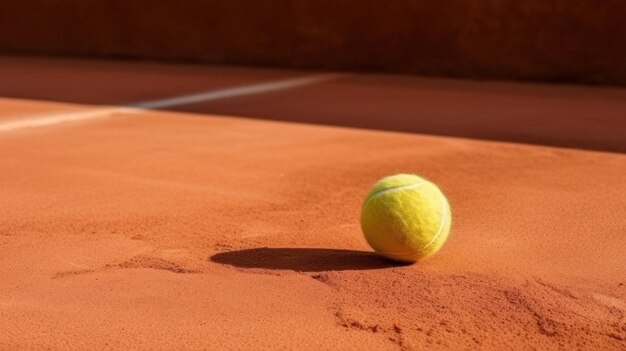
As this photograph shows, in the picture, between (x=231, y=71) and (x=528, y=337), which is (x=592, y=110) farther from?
(x=528, y=337)

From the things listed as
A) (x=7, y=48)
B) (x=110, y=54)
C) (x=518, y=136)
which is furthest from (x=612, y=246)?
(x=7, y=48)

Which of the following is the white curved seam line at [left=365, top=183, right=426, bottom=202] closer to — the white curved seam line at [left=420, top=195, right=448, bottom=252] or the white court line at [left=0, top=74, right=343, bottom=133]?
the white curved seam line at [left=420, top=195, right=448, bottom=252]

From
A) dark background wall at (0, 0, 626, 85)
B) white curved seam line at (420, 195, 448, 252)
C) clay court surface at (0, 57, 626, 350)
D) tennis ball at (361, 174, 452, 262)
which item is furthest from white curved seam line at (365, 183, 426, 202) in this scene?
dark background wall at (0, 0, 626, 85)

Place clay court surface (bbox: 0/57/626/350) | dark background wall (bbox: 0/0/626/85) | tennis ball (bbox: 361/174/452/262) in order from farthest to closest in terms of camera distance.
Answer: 1. dark background wall (bbox: 0/0/626/85)
2. tennis ball (bbox: 361/174/452/262)
3. clay court surface (bbox: 0/57/626/350)

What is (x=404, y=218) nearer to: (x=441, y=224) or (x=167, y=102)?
(x=441, y=224)

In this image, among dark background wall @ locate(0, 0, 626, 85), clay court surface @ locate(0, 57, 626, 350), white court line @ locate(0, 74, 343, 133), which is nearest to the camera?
clay court surface @ locate(0, 57, 626, 350)

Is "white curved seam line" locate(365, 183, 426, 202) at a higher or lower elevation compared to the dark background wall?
higher

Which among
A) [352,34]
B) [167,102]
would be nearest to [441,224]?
[167,102]

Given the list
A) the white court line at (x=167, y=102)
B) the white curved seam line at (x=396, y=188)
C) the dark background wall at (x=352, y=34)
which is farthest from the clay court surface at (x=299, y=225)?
the dark background wall at (x=352, y=34)
